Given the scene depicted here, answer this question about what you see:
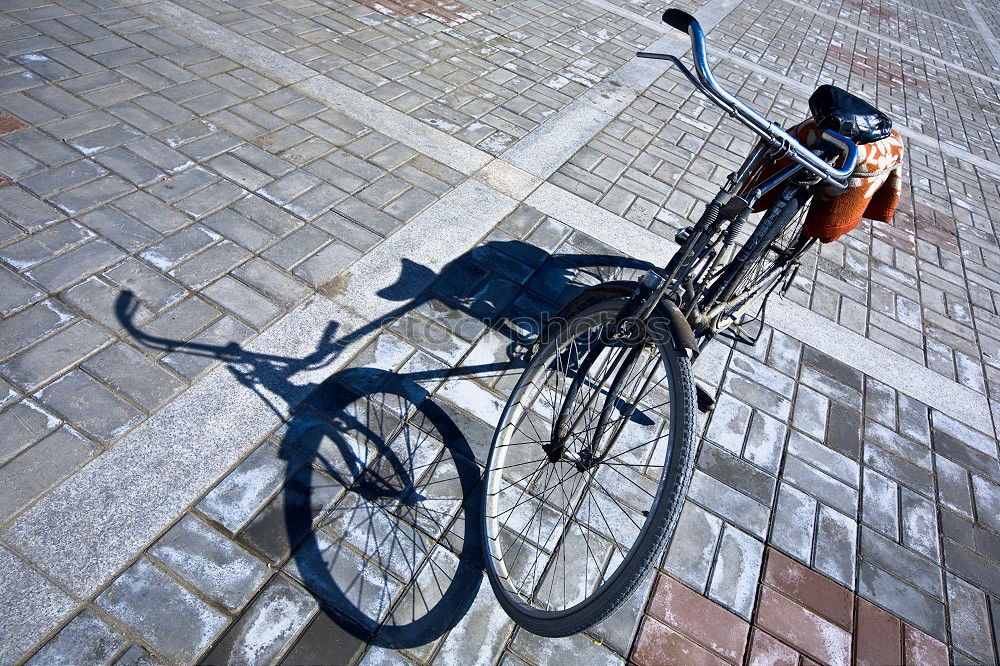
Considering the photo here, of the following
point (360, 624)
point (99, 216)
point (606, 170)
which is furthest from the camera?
point (606, 170)

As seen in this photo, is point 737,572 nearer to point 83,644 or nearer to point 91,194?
point 83,644

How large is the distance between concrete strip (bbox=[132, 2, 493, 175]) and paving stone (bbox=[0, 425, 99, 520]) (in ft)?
11.0

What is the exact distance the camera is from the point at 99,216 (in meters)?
3.92

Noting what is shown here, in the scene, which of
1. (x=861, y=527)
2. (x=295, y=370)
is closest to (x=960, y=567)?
(x=861, y=527)

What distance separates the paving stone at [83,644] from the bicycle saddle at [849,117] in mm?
3798

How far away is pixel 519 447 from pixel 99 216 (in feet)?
9.85

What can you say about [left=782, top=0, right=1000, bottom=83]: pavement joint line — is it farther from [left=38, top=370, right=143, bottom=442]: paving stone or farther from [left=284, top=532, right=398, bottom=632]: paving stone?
[left=38, top=370, right=143, bottom=442]: paving stone

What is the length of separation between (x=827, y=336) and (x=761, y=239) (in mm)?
1848

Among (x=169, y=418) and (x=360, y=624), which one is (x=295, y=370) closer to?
(x=169, y=418)

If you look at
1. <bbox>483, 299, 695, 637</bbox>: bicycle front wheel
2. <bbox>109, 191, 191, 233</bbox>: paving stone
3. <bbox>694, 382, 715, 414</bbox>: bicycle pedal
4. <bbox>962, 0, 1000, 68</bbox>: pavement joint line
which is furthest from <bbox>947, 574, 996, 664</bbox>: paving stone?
<bbox>962, 0, 1000, 68</bbox>: pavement joint line

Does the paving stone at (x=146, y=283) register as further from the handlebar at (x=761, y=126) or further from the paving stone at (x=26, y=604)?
the handlebar at (x=761, y=126)

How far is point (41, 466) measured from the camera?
106 inches

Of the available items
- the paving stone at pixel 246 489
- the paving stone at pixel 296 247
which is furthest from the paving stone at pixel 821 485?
the paving stone at pixel 296 247

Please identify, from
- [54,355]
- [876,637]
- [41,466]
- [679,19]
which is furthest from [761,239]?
[54,355]
